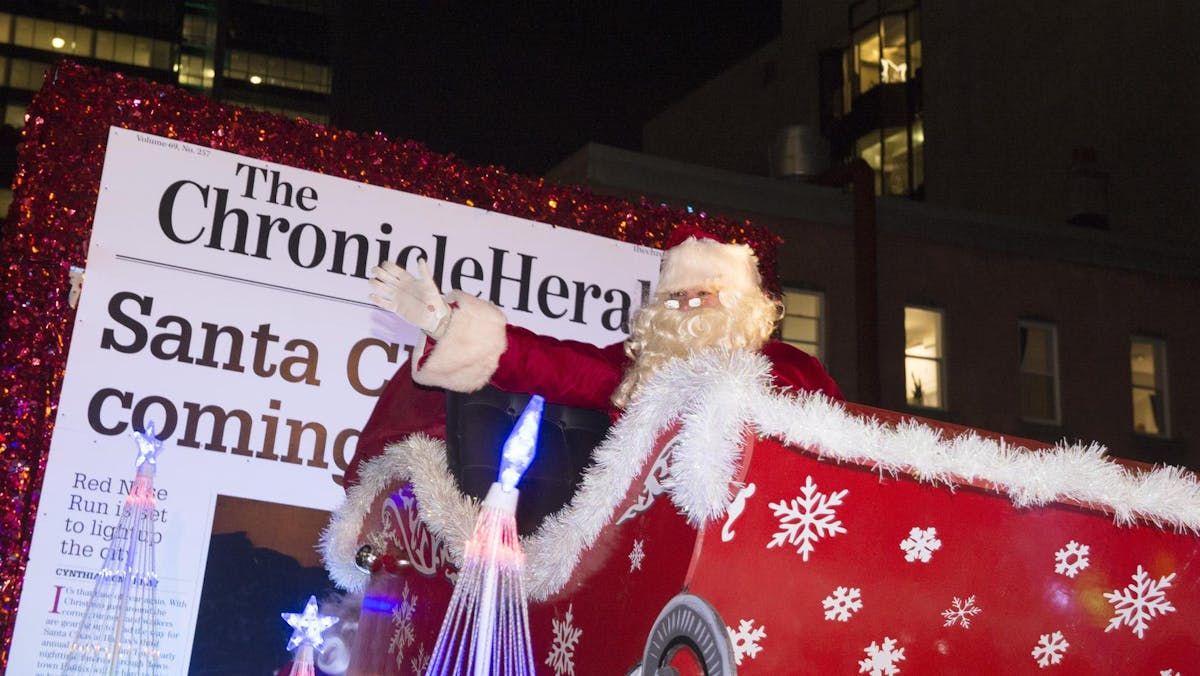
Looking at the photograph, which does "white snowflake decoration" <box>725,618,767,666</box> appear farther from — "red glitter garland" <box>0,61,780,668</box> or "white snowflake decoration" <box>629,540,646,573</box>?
"red glitter garland" <box>0,61,780,668</box>

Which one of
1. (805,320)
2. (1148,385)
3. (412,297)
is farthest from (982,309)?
(412,297)

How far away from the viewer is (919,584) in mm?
1957

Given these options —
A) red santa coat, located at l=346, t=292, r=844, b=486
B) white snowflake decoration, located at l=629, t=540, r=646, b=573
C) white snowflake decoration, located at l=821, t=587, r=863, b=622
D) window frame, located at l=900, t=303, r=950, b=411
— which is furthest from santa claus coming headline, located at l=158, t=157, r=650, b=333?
window frame, located at l=900, t=303, r=950, b=411

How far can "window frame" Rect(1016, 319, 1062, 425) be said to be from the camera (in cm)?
1214

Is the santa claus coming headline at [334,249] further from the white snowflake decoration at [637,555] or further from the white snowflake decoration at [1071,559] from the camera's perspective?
the white snowflake decoration at [1071,559]

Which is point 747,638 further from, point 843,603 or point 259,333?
point 259,333

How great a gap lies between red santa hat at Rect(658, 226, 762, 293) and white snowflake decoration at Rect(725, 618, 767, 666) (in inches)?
52.2

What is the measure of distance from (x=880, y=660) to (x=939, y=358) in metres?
10.5

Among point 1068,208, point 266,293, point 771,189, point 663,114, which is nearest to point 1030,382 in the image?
point 1068,208

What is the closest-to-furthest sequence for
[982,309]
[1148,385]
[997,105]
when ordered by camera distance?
[982,309] → [1148,385] → [997,105]

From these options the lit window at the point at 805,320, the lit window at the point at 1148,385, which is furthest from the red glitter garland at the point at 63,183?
the lit window at the point at 1148,385

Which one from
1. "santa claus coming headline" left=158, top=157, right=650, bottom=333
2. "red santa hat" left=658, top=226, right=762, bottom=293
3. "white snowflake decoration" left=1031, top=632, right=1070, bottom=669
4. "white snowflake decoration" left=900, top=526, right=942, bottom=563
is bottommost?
"white snowflake decoration" left=1031, top=632, right=1070, bottom=669

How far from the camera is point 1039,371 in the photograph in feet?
40.4

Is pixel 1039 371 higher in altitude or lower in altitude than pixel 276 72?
lower
